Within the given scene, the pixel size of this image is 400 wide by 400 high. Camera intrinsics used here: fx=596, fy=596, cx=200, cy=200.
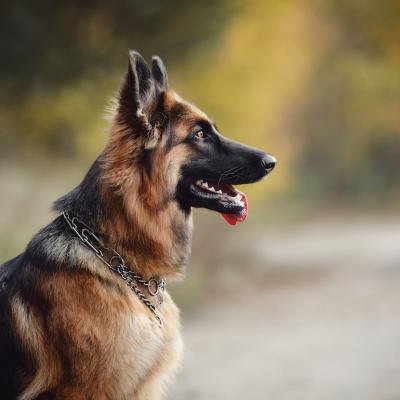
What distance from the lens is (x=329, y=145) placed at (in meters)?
23.6

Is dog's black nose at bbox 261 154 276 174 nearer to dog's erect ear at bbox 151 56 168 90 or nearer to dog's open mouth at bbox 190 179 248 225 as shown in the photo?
dog's open mouth at bbox 190 179 248 225

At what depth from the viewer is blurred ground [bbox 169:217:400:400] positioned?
5859mm

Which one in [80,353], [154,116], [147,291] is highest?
[154,116]

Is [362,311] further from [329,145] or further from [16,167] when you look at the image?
[329,145]

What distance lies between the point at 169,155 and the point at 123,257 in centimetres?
67

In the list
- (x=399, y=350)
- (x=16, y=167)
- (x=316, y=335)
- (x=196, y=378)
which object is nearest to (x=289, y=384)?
(x=196, y=378)

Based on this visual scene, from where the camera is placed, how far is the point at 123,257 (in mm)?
3566

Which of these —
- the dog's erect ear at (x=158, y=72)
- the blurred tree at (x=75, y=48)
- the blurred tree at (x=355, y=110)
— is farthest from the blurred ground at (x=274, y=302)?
the blurred tree at (x=355, y=110)

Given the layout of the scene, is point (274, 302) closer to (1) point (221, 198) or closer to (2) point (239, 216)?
(2) point (239, 216)

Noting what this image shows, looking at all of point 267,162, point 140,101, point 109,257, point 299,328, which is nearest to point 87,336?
point 109,257

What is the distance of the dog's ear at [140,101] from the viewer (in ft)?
10.9

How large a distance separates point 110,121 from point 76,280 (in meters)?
0.95

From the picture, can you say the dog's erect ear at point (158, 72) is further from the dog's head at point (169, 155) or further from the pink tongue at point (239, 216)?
the pink tongue at point (239, 216)

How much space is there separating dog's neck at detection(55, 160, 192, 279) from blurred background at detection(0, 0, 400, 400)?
128 centimetres
